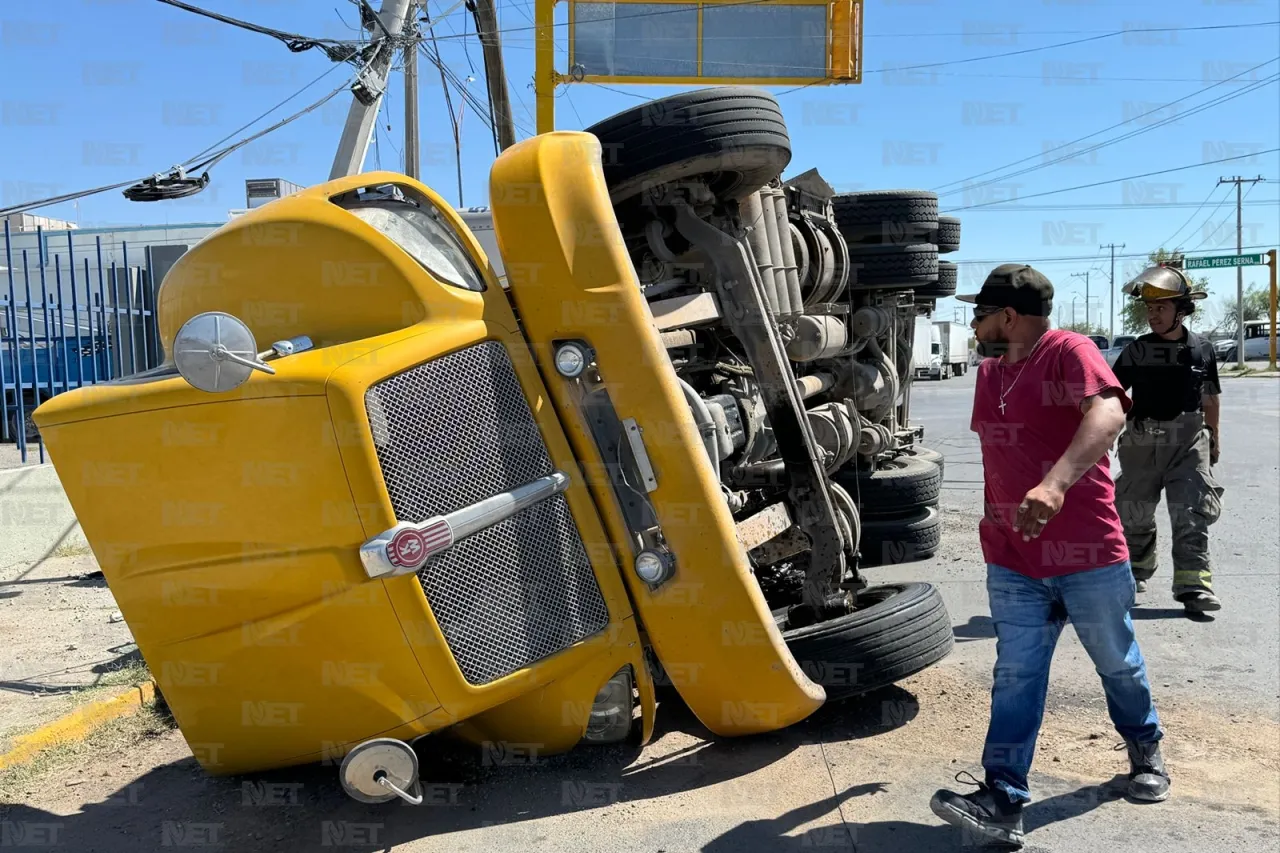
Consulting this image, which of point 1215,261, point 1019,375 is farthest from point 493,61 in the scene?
point 1215,261

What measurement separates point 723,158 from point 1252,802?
2838 mm

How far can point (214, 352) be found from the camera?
2678 millimetres

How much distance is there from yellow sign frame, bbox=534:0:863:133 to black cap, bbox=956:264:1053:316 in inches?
286

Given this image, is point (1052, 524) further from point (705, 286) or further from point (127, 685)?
point (127, 685)

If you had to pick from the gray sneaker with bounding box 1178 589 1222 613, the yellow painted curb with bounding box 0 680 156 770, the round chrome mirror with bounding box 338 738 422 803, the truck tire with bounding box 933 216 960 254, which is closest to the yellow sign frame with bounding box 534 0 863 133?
the truck tire with bounding box 933 216 960 254

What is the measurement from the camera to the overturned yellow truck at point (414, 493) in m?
2.92

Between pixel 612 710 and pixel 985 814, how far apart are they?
121cm

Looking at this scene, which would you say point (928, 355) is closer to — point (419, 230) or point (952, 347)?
point (952, 347)

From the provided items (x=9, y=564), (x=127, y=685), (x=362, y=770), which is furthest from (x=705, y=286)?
(x=9, y=564)

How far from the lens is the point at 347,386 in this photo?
2828 millimetres

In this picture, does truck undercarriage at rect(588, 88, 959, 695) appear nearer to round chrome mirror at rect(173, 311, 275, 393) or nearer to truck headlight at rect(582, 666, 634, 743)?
truck headlight at rect(582, 666, 634, 743)

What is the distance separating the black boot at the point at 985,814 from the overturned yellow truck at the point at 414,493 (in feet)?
1.94

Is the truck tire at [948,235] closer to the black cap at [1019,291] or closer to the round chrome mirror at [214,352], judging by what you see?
the black cap at [1019,291]

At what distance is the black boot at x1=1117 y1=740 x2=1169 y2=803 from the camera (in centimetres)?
339
